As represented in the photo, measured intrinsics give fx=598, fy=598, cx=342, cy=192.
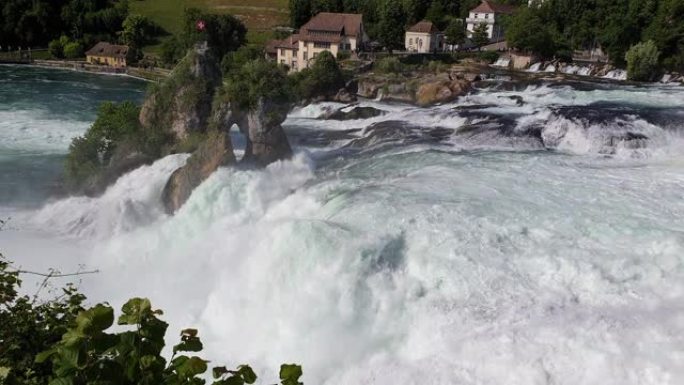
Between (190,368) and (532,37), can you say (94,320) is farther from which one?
(532,37)

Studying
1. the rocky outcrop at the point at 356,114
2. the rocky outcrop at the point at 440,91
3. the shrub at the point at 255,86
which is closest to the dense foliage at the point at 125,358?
the shrub at the point at 255,86

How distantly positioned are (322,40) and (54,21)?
57603mm

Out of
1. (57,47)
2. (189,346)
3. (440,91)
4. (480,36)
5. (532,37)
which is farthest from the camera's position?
(57,47)

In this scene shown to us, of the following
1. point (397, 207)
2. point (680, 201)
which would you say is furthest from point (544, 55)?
point (397, 207)

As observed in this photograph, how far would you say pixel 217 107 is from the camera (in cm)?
3014

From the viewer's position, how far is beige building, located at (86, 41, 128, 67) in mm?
92375

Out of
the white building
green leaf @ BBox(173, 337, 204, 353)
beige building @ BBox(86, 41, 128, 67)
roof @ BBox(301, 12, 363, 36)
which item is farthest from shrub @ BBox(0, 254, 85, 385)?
the white building

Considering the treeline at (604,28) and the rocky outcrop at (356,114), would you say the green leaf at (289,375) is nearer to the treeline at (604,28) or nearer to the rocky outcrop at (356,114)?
the rocky outcrop at (356,114)

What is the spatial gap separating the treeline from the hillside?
49014mm

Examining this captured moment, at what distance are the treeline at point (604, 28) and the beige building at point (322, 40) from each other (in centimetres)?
2041

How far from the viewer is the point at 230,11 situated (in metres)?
117

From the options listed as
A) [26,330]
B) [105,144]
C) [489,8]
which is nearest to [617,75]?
[489,8]

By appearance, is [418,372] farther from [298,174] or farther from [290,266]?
[298,174]

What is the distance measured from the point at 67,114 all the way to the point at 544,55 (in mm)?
55582
